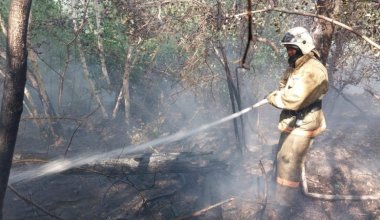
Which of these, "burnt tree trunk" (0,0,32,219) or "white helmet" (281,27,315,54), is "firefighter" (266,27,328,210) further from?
"burnt tree trunk" (0,0,32,219)

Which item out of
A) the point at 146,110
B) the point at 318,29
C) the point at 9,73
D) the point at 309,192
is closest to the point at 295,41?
the point at 318,29

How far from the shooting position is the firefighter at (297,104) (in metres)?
4.54

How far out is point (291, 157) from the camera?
5180 mm

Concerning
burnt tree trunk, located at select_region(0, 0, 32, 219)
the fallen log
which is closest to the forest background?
the fallen log

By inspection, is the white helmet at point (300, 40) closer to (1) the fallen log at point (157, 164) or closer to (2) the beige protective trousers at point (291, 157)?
(2) the beige protective trousers at point (291, 157)

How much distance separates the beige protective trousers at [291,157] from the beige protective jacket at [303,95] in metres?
0.12

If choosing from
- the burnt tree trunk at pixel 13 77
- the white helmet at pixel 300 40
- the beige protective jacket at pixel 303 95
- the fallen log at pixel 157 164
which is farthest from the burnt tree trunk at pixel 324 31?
the burnt tree trunk at pixel 13 77

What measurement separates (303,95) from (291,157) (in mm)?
1185

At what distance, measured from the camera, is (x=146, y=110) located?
13578 millimetres

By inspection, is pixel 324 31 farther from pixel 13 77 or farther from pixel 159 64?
pixel 159 64

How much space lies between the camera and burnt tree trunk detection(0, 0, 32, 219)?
368 cm

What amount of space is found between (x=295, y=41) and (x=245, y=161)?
13.3 ft

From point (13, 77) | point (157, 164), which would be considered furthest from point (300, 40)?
point (13, 77)

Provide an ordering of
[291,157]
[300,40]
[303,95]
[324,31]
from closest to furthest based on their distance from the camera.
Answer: [303,95] < [300,40] < [291,157] < [324,31]
